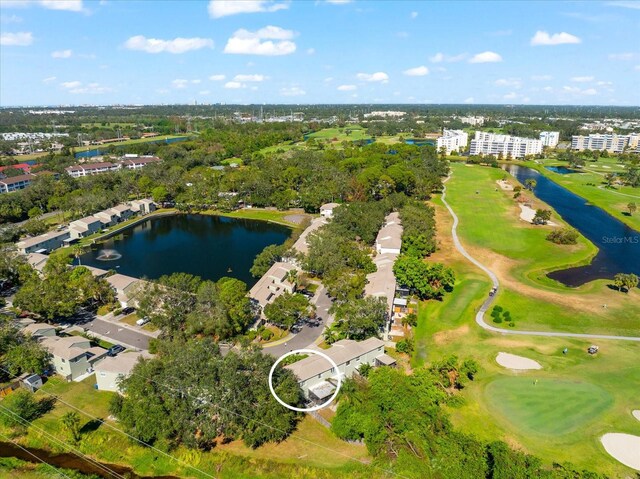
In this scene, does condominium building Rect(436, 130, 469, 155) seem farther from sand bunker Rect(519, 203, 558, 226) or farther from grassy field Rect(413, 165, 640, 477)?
grassy field Rect(413, 165, 640, 477)

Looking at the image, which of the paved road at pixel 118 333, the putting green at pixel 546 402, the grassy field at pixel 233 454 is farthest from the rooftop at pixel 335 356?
the paved road at pixel 118 333

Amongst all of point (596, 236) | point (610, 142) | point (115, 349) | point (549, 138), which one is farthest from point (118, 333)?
point (610, 142)

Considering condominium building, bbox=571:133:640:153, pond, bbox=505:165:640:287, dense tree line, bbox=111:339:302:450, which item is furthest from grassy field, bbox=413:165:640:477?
condominium building, bbox=571:133:640:153

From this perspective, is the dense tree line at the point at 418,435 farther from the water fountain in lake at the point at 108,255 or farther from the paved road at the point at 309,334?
the water fountain in lake at the point at 108,255

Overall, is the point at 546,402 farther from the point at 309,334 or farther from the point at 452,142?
the point at 452,142

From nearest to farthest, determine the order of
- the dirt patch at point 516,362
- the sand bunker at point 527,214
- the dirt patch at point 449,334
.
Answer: the dirt patch at point 516,362 < the dirt patch at point 449,334 < the sand bunker at point 527,214

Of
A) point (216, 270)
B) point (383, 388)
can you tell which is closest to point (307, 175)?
point (216, 270)

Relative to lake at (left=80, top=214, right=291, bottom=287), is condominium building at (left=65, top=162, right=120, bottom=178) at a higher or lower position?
higher
